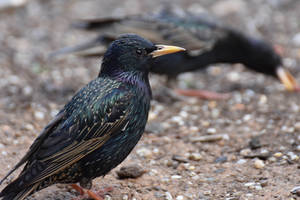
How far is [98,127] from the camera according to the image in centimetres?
344

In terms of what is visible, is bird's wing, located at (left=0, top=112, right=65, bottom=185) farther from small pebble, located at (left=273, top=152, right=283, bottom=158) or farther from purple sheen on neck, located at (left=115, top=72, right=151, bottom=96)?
small pebble, located at (left=273, top=152, right=283, bottom=158)

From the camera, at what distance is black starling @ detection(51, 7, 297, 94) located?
642 centimetres

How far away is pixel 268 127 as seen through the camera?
16.9ft

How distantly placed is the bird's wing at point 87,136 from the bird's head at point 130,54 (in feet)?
0.95

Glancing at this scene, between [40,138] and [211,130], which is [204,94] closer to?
[211,130]

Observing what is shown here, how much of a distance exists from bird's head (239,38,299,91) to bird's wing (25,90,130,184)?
154 inches

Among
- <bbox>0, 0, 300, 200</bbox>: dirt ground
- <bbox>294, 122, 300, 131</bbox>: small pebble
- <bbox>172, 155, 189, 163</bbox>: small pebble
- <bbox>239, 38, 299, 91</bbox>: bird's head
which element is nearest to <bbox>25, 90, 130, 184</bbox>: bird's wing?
<bbox>0, 0, 300, 200</bbox>: dirt ground

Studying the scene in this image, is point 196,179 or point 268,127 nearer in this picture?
point 196,179

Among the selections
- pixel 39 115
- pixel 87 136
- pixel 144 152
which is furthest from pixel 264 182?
pixel 39 115

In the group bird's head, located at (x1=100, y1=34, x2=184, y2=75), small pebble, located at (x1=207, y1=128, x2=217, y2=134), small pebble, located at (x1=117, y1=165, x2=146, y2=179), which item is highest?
bird's head, located at (x1=100, y1=34, x2=184, y2=75)

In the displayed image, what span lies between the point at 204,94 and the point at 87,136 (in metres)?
3.30

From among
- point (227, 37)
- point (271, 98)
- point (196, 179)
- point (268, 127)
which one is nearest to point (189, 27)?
point (227, 37)

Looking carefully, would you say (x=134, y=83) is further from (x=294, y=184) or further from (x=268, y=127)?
(x=268, y=127)

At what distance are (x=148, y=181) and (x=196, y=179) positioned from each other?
42 centimetres
